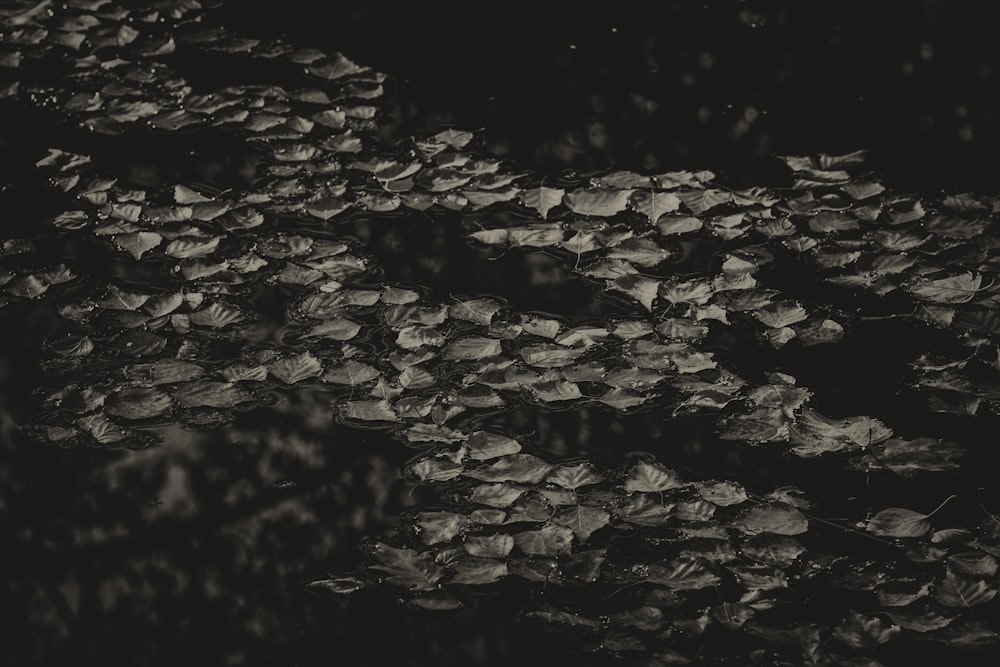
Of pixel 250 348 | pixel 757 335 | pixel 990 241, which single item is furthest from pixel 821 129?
pixel 250 348

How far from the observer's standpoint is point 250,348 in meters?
2.37

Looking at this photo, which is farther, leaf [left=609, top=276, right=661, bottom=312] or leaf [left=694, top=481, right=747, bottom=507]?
leaf [left=609, top=276, right=661, bottom=312]

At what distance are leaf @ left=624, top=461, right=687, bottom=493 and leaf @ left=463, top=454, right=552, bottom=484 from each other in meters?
0.17

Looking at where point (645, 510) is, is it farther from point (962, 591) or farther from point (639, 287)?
point (639, 287)

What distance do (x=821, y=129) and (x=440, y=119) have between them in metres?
1.21

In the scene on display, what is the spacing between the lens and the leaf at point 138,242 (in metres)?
2.69

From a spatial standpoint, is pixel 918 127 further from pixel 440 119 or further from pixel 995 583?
pixel 995 583

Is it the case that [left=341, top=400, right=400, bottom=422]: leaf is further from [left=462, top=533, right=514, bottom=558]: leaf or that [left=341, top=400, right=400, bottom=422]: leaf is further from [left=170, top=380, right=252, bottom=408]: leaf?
[left=462, top=533, right=514, bottom=558]: leaf

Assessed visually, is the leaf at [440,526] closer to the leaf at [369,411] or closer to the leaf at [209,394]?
the leaf at [369,411]

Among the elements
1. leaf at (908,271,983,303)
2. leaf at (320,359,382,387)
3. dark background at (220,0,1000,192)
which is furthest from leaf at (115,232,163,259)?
leaf at (908,271,983,303)

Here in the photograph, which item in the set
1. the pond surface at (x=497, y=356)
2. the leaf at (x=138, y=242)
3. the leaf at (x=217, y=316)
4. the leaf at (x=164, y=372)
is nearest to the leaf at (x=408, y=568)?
the pond surface at (x=497, y=356)

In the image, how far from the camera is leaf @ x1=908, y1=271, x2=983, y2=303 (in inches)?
99.2

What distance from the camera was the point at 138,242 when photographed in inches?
107

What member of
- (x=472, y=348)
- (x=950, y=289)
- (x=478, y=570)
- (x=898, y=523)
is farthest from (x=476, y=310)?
(x=950, y=289)
